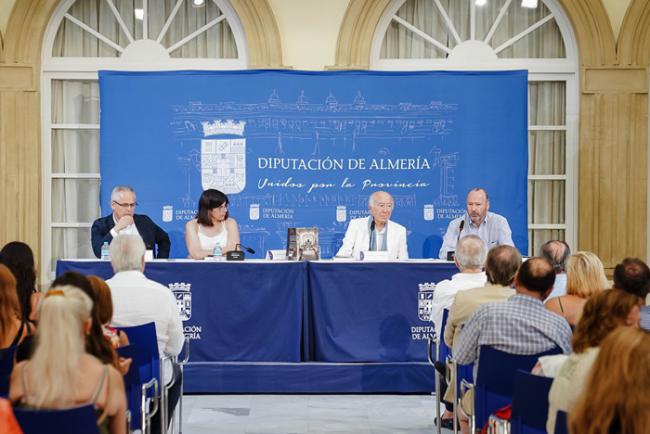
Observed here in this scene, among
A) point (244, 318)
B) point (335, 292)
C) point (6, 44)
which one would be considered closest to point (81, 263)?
point (244, 318)

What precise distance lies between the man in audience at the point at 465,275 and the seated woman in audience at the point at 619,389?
124 inches

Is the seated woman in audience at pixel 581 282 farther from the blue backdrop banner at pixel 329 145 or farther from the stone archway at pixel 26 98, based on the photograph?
the stone archway at pixel 26 98

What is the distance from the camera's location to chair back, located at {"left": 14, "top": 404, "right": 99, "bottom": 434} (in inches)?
114

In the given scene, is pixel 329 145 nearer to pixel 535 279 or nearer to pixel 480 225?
pixel 480 225

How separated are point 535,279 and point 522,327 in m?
0.22

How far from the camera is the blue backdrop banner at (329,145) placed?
8.95 meters

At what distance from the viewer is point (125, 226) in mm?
7832

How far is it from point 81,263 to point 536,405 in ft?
14.2

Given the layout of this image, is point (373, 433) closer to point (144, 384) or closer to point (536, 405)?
point (144, 384)

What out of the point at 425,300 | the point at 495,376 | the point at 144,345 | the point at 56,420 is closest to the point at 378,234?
the point at 425,300

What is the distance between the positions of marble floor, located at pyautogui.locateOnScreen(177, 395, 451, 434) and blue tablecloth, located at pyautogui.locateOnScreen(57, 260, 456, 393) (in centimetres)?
12

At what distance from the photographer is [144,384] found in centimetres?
424

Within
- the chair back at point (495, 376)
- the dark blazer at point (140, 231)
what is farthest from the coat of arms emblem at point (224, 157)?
the chair back at point (495, 376)

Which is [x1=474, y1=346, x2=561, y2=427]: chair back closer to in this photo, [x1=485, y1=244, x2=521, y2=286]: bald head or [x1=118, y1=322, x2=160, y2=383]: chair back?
[x1=485, y1=244, x2=521, y2=286]: bald head
